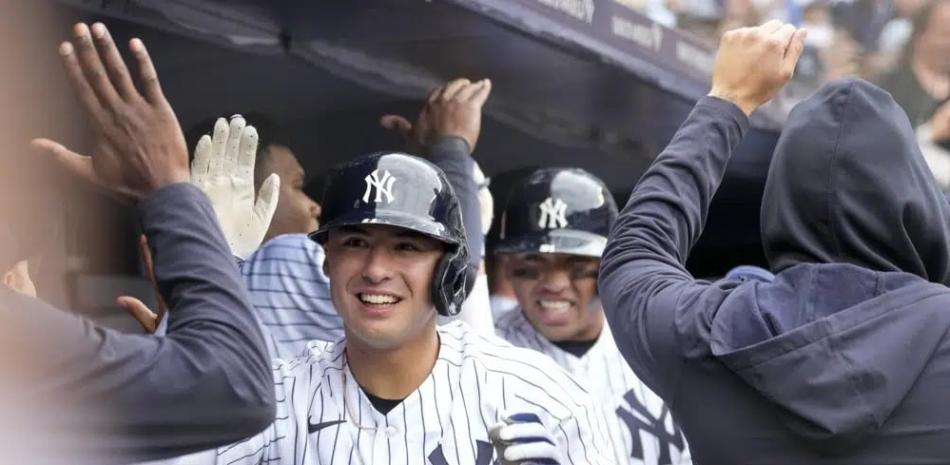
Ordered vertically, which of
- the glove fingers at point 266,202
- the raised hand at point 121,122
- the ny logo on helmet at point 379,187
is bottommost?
the raised hand at point 121,122

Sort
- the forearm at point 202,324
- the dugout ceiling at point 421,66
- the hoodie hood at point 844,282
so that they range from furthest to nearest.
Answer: the dugout ceiling at point 421,66, the hoodie hood at point 844,282, the forearm at point 202,324

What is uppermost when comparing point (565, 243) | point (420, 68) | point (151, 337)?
point (420, 68)

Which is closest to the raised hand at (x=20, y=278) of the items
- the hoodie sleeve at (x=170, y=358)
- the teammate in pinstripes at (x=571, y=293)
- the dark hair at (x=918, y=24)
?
the hoodie sleeve at (x=170, y=358)

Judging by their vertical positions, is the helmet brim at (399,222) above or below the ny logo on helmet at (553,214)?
below

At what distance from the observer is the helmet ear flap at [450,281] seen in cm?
227

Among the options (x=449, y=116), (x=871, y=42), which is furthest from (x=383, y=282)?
(x=871, y=42)

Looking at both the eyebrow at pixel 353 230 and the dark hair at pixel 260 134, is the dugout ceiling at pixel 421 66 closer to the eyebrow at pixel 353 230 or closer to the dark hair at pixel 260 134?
the dark hair at pixel 260 134

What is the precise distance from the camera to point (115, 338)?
143 centimetres

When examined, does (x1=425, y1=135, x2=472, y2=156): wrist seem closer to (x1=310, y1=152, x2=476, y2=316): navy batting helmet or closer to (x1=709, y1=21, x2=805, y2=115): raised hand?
(x1=310, y1=152, x2=476, y2=316): navy batting helmet

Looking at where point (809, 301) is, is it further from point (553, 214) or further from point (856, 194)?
point (553, 214)

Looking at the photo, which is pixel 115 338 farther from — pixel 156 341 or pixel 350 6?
pixel 350 6

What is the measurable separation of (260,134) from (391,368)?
81 centimetres

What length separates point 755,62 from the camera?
1.75 m

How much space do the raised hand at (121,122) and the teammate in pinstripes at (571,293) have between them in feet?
6.14
